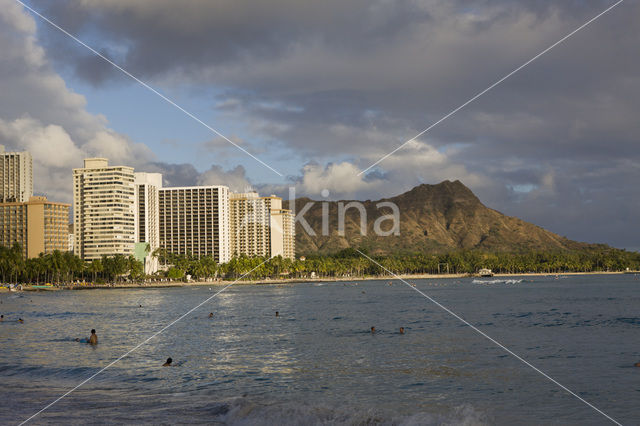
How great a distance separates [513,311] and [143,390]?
53919 mm

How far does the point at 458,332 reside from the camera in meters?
47.6

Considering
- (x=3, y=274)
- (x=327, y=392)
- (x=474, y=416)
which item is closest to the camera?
(x=474, y=416)

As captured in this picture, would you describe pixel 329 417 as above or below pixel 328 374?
above

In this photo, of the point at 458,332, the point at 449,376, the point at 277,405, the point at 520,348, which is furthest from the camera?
the point at 458,332

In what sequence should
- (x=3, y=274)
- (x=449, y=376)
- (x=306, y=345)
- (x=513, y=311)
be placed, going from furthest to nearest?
(x=3, y=274) < (x=513, y=311) < (x=306, y=345) < (x=449, y=376)

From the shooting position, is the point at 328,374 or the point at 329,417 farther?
the point at 328,374

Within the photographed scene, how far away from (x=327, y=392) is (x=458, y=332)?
2492 cm

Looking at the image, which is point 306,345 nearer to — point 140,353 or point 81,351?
point 140,353

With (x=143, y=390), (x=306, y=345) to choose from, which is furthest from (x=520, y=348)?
(x=143, y=390)

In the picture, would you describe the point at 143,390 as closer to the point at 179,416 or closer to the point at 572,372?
the point at 179,416

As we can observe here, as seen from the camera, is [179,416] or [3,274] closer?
[179,416]

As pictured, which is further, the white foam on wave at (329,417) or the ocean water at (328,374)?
the ocean water at (328,374)

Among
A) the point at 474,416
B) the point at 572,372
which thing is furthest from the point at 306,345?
the point at 474,416

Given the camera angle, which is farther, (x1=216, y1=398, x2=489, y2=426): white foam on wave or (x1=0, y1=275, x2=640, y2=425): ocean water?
(x1=0, y1=275, x2=640, y2=425): ocean water
